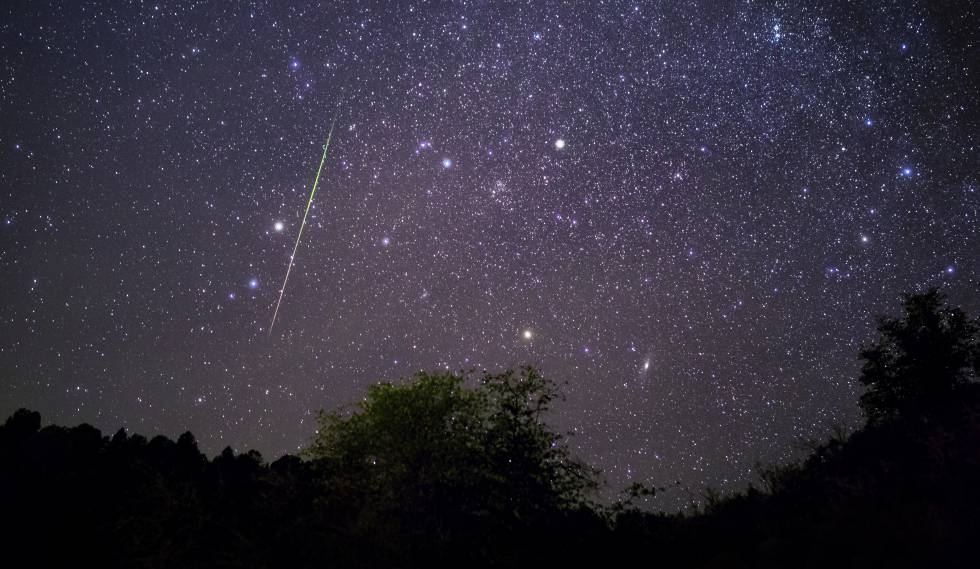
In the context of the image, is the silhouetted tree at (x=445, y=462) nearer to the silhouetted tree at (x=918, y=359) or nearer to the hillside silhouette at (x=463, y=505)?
the hillside silhouette at (x=463, y=505)

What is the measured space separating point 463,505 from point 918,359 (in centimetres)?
2608

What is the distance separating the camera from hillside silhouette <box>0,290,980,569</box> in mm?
8758

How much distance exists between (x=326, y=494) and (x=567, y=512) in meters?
6.64

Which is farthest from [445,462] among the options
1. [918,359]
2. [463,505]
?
[918,359]

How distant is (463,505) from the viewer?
14.5 meters

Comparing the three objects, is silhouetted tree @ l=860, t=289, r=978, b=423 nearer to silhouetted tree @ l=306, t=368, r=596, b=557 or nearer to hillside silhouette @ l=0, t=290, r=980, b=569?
hillside silhouette @ l=0, t=290, r=980, b=569

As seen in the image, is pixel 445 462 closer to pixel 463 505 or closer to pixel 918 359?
pixel 463 505

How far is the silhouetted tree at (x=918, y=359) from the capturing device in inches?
1061

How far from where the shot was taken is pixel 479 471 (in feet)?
48.1

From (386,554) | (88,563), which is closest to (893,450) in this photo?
(386,554)

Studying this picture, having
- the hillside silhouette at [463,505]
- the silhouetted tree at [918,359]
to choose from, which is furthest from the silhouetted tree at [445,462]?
the silhouetted tree at [918,359]

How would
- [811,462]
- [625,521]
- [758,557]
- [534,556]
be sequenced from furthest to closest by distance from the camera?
[811,462] → [625,521] → [534,556] → [758,557]

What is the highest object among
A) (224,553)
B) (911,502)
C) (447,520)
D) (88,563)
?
(911,502)

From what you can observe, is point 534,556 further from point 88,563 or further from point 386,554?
point 88,563
